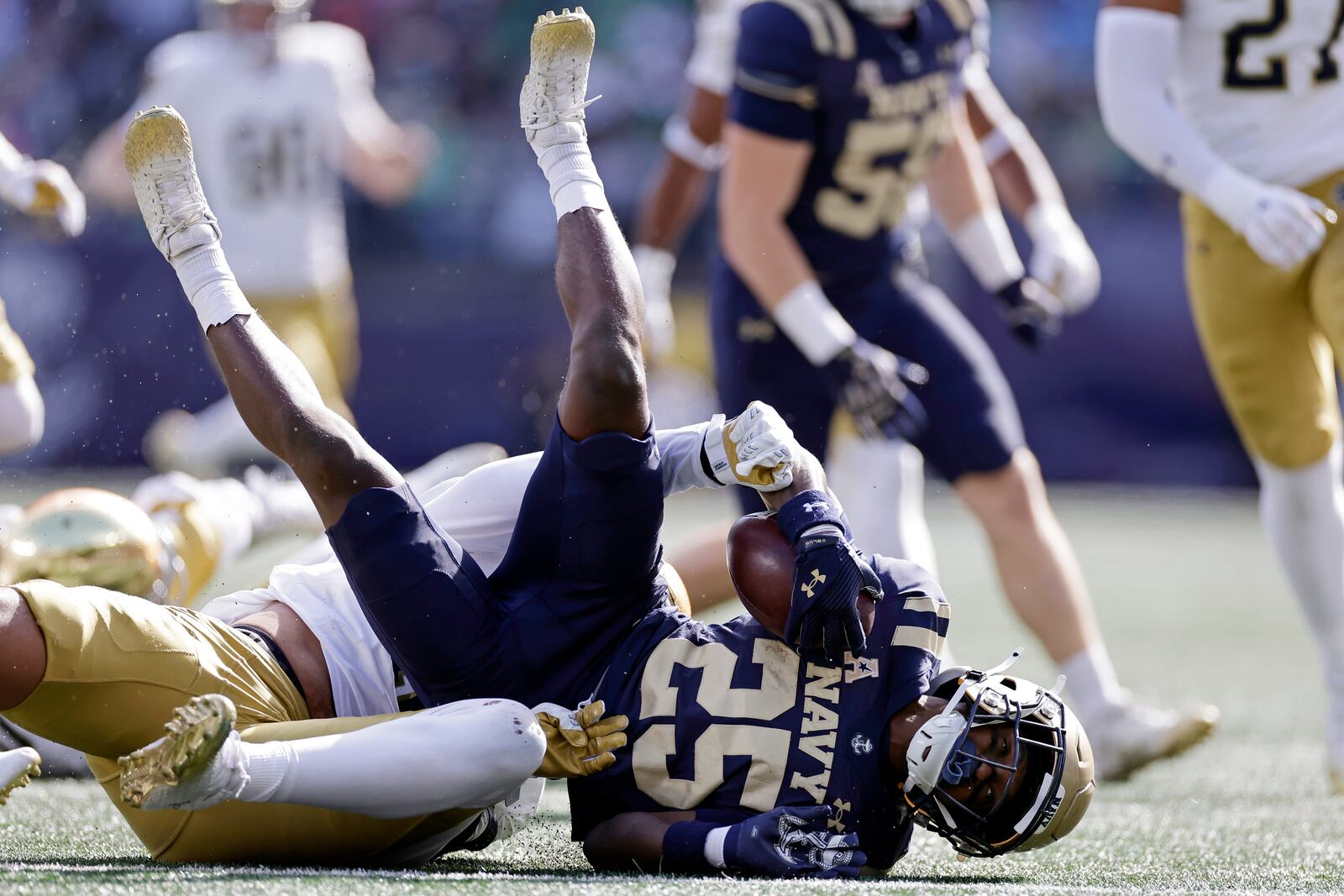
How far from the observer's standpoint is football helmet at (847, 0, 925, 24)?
12.8 feet

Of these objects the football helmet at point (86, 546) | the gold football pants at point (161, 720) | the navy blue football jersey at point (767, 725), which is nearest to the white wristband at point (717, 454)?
the navy blue football jersey at point (767, 725)

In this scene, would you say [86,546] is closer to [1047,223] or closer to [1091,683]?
[1091,683]

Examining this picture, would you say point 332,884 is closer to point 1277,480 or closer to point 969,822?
point 969,822

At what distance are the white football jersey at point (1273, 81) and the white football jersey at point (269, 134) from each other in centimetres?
341

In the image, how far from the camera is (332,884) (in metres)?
2.03

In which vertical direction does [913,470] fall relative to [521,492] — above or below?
below

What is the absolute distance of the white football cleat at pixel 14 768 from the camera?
7.17 feet

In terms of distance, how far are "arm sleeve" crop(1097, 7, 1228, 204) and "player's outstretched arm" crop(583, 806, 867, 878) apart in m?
1.87

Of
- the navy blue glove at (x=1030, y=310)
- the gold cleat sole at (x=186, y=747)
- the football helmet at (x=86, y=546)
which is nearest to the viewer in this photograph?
the gold cleat sole at (x=186, y=747)

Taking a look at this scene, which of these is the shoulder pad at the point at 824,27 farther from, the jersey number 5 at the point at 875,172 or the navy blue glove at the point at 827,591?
the navy blue glove at the point at 827,591

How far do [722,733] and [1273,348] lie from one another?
183 cm

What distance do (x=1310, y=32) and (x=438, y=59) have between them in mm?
7715

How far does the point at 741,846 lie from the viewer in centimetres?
223

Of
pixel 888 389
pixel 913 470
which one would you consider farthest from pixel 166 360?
pixel 888 389
